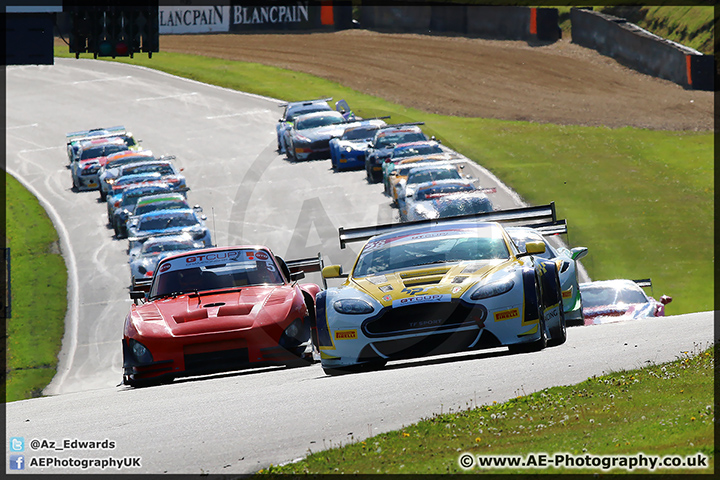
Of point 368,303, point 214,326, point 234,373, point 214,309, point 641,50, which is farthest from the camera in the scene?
point 641,50

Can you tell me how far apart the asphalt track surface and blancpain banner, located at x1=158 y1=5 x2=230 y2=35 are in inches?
186

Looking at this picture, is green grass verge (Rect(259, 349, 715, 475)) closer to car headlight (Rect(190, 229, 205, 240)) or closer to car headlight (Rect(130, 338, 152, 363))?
car headlight (Rect(130, 338, 152, 363))

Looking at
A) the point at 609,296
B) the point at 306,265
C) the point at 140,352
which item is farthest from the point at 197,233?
the point at 140,352

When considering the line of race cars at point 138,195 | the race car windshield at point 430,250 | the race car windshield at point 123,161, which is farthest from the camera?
the race car windshield at point 123,161

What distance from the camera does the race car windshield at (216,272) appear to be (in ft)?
40.1

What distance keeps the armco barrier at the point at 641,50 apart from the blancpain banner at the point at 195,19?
71.4ft

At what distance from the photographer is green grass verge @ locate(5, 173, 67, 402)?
65.8 ft

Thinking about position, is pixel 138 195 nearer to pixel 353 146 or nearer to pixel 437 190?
pixel 353 146

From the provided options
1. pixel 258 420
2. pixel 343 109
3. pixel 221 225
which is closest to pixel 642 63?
pixel 343 109

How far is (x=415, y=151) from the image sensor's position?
3309 cm

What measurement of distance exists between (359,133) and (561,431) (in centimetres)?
3011

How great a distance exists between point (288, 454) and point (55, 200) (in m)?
33.3

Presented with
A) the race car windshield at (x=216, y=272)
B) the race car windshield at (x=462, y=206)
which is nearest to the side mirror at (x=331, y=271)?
the race car windshield at (x=216, y=272)

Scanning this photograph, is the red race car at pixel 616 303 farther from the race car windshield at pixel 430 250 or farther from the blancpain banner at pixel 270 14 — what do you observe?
the blancpain banner at pixel 270 14
